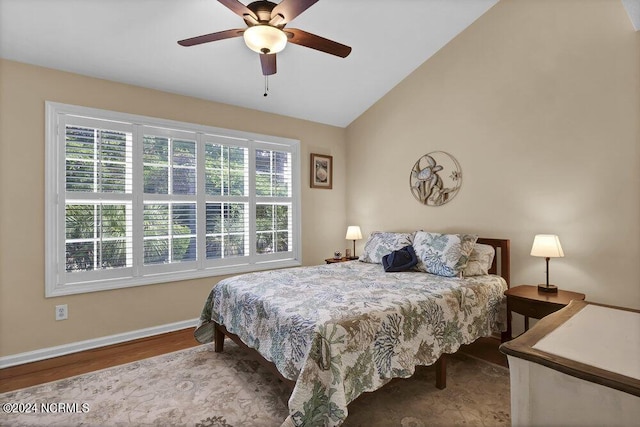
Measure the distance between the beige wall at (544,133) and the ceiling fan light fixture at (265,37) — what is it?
2342mm

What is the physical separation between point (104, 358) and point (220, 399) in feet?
4.50

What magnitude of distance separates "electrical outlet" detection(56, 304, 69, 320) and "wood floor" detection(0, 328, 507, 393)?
34 centimetres

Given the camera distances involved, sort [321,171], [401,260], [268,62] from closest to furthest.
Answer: [268,62]
[401,260]
[321,171]

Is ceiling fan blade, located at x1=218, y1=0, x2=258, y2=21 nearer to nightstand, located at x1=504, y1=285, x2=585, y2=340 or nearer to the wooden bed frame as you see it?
the wooden bed frame

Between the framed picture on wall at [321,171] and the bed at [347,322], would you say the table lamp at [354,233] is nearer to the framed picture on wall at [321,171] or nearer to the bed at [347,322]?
the framed picture on wall at [321,171]

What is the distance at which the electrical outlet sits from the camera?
2.81 m

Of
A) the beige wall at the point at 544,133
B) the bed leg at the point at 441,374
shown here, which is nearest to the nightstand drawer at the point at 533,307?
the beige wall at the point at 544,133

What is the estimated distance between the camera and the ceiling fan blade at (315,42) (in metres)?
2.06

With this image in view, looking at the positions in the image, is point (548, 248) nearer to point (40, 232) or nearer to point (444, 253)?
point (444, 253)

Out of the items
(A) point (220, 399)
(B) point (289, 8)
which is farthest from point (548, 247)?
(A) point (220, 399)

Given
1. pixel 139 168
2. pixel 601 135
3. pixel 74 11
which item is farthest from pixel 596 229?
pixel 74 11

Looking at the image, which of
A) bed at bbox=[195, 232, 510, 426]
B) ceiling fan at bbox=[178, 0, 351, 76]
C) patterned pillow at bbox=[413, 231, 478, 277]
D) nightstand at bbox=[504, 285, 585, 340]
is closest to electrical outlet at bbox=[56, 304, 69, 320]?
bed at bbox=[195, 232, 510, 426]

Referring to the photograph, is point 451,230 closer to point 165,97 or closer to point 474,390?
point 474,390

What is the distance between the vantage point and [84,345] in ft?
9.50
